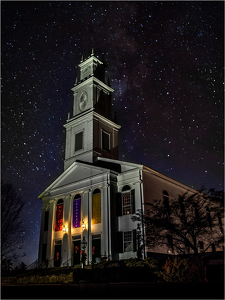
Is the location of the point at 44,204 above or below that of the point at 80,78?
below

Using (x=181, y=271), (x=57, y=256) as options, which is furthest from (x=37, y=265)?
(x=181, y=271)

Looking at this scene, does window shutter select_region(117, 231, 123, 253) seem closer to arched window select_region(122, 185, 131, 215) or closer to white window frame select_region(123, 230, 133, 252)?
white window frame select_region(123, 230, 133, 252)

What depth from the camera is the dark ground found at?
9.20m

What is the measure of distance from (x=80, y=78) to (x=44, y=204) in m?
20.7

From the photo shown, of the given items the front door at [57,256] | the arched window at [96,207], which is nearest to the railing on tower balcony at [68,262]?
the front door at [57,256]

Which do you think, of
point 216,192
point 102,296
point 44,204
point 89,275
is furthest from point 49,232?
point 102,296

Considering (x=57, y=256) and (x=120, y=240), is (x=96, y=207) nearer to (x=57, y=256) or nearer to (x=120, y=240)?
(x=120, y=240)

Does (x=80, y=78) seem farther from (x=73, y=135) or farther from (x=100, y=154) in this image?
(x=100, y=154)

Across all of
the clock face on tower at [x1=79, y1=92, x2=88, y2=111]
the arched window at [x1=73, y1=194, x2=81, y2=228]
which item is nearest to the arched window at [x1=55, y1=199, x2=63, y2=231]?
the arched window at [x1=73, y1=194, x2=81, y2=228]

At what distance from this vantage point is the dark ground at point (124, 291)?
9.20m

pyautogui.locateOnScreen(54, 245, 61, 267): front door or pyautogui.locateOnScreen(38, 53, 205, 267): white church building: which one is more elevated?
pyautogui.locateOnScreen(38, 53, 205, 267): white church building

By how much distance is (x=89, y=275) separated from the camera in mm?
16531

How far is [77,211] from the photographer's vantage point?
31031 millimetres

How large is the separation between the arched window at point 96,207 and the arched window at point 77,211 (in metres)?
2.20
